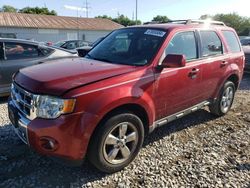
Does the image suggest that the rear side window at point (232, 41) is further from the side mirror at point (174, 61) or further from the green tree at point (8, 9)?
the green tree at point (8, 9)

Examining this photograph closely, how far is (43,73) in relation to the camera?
9.96ft

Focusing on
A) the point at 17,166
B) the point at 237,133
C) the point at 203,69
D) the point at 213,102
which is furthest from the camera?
the point at 213,102

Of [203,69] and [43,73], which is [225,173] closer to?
[203,69]

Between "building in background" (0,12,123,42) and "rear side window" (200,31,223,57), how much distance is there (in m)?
26.4

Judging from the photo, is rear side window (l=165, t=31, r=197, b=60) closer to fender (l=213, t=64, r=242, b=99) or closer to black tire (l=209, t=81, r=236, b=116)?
fender (l=213, t=64, r=242, b=99)

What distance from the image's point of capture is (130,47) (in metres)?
3.82

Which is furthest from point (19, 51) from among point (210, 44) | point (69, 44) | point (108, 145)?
point (69, 44)

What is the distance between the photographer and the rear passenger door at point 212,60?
13.9 feet

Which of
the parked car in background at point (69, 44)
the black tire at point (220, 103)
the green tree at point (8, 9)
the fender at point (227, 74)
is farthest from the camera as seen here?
the green tree at point (8, 9)

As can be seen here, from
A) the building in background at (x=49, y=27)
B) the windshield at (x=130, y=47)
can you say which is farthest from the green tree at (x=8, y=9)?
the windshield at (x=130, y=47)

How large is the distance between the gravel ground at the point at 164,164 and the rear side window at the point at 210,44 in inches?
54.6

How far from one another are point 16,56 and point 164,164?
14.2 feet

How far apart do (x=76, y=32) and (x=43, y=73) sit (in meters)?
33.2

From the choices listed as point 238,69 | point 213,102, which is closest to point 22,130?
point 213,102
